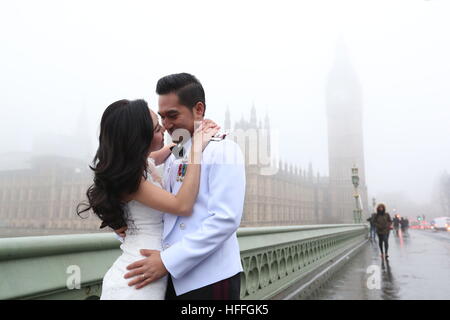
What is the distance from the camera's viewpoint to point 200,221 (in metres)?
1.29

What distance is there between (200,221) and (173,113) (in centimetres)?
44

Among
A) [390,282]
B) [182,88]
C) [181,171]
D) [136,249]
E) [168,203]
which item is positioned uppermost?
[182,88]

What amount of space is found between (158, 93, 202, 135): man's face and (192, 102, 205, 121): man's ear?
17mm

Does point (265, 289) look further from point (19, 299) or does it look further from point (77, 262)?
point (19, 299)

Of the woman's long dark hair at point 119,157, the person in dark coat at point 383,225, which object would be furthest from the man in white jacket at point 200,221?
the person in dark coat at point 383,225

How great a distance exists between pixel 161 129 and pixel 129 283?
589 mm

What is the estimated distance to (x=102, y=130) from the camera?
1275 millimetres

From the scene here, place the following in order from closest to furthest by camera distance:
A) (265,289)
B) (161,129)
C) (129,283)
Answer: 1. (129,283)
2. (161,129)
3. (265,289)

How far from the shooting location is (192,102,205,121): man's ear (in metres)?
1.42

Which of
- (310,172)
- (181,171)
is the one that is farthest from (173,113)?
(310,172)

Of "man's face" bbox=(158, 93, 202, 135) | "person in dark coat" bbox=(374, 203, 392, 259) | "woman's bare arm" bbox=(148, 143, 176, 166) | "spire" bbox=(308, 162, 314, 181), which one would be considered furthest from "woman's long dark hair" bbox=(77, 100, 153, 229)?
"spire" bbox=(308, 162, 314, 181)

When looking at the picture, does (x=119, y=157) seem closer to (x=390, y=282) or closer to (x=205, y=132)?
(x=205, y=132)

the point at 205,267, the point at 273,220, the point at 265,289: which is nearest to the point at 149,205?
the point at 205,267

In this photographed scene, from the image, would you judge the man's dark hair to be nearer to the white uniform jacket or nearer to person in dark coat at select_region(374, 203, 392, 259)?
the white uniform jacket
